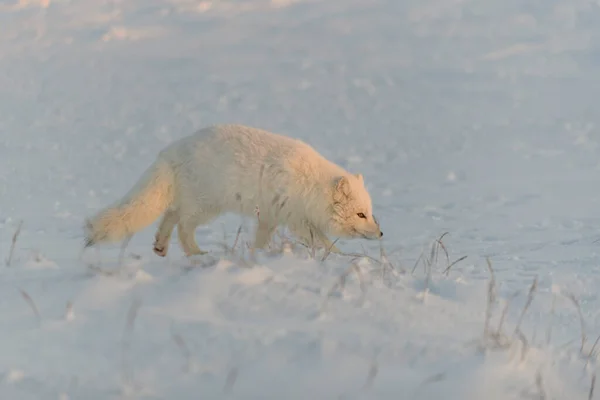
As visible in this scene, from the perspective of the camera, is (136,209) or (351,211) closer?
(136,209)

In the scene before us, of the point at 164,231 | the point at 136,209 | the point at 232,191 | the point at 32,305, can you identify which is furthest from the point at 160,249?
the point at 32,305

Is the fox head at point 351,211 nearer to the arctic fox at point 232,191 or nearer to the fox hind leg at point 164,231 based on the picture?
the arctic fox at point 232,191

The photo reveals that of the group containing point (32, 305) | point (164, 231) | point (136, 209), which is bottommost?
point (164, 231)

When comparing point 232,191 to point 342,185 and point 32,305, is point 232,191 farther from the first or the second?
point 32,305

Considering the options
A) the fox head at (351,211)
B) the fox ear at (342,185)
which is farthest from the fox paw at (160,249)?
the fox ear at (342,185)

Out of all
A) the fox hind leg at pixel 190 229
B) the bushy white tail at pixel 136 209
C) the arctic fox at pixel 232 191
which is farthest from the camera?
the fox hind leg at pixel 190 229

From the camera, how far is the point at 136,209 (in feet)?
15.5

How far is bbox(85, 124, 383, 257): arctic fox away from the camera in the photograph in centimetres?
476

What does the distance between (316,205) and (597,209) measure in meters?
4.20

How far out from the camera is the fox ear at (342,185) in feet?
16.8

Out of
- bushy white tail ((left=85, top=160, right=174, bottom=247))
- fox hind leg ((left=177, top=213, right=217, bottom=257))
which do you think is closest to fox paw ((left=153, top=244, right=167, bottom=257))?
fox hind leg ((left=177, top=213, right=217, bottom=257))

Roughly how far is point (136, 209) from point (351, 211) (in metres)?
1.62

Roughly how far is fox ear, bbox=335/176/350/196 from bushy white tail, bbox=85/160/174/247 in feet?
3.97

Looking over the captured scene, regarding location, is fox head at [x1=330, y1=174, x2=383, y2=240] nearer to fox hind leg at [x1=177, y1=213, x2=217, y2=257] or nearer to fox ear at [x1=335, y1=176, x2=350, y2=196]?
fox ear at [x1=335, y1=176, x2=350, y2=196]
